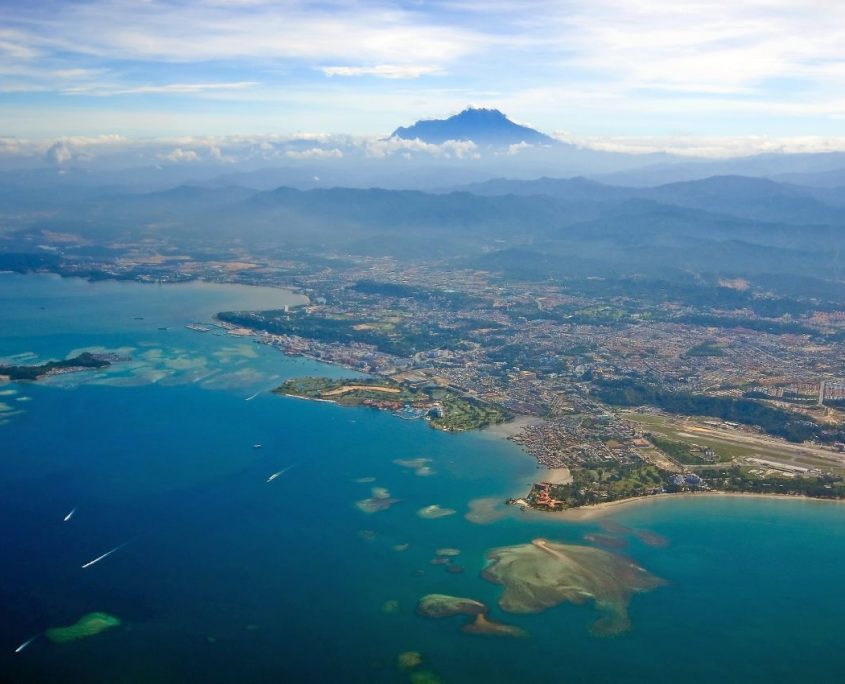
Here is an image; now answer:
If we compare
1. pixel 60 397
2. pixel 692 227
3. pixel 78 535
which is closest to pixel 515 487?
pixel 78 535

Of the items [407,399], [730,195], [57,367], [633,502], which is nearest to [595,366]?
[407,399]

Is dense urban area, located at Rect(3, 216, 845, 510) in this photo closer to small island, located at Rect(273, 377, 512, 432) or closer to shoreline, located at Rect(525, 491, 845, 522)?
small island, located at Rect(273, 377, 512, 432)

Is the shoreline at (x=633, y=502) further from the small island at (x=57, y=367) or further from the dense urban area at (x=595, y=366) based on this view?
the small island at (x=57, y=367)

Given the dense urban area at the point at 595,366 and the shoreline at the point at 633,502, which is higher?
the dense urban area at the point at 595,366

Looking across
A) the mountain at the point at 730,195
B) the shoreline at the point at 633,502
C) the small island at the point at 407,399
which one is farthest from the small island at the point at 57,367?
the mountain at the point at 730,195

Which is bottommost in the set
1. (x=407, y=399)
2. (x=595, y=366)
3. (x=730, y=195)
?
(x=407, y=399)

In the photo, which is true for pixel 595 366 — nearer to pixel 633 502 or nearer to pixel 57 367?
pixel 633 502

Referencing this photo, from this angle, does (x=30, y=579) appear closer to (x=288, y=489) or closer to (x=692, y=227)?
(x=288, y=489)
